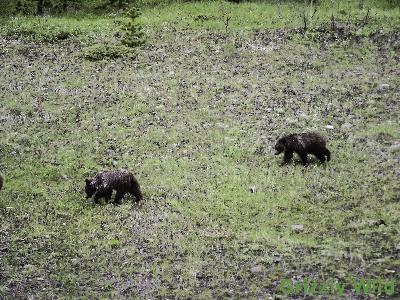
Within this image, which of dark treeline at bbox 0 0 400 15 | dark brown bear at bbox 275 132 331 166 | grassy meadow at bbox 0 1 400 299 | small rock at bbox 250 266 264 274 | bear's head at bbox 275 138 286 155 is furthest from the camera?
dark treeline at bbox 0 0 400 15

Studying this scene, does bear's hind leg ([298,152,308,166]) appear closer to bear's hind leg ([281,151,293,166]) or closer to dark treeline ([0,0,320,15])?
bear's hind leg ([281,151,293,166])

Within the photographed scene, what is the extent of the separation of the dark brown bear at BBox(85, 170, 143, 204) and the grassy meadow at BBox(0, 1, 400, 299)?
353 mm

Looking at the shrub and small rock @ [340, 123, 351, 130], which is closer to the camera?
small rock @ [340, 123, 351, 130]

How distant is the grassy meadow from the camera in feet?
35.0

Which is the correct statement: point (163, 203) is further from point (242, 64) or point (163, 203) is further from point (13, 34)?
point (13, 34)

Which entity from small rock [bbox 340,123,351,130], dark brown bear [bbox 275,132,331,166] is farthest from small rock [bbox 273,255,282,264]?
small rock [bbox 340,123,351,130]

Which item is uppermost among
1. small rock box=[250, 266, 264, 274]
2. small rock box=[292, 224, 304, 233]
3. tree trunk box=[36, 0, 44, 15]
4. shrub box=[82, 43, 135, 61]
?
tree trunk box=[36, 0, 44, 15]

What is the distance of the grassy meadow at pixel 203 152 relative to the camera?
10664mm

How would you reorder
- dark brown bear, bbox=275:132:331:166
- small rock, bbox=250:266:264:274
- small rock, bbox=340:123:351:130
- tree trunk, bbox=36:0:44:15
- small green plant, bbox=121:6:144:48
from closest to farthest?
small rock, bbox=250:266:264:274, dark brown bear, bbox=275:132:331:166, small rock, bbox=340:123:351:130, small green plant, bbox=121:6:144:48, tree trunk, bbox=36:0:44:15

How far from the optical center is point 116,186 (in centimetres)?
1366

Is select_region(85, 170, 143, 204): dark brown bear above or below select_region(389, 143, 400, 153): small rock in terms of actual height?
below

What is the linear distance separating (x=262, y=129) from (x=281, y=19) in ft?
40.3

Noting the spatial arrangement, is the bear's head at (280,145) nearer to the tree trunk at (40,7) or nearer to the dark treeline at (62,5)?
the dark treeline at (62,5)

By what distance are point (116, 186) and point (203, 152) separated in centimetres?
368
